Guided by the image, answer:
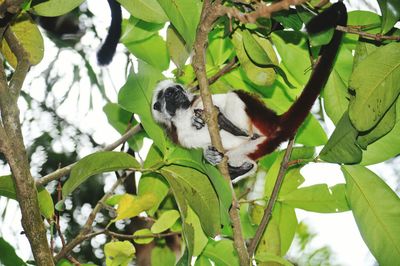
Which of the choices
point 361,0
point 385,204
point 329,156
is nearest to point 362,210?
point 385,204

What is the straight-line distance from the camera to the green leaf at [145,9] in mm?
1829

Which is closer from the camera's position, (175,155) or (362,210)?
(362,210)

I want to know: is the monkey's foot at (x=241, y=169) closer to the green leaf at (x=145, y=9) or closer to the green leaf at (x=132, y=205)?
the green leaf at (x=132, y=205)

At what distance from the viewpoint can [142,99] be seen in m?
1.94

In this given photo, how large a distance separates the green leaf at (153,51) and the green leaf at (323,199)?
66 centimetres

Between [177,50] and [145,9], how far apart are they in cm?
28

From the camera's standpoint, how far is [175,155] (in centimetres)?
196

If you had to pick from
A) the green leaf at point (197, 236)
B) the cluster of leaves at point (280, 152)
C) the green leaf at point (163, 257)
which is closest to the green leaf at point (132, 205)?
the cluster of leaves at point (280, 152)

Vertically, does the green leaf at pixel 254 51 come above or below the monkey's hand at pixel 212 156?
above

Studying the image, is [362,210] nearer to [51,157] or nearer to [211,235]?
[211,235]

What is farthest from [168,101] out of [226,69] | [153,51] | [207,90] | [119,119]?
[207,90]

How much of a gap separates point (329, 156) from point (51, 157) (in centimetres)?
171

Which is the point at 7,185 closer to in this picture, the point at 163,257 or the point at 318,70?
the point at 163,257

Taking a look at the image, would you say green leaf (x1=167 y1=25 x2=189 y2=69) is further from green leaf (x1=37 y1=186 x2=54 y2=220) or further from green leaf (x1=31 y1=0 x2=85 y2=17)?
green leaf (x1=37 y1=186 x2=54 y2=220)
